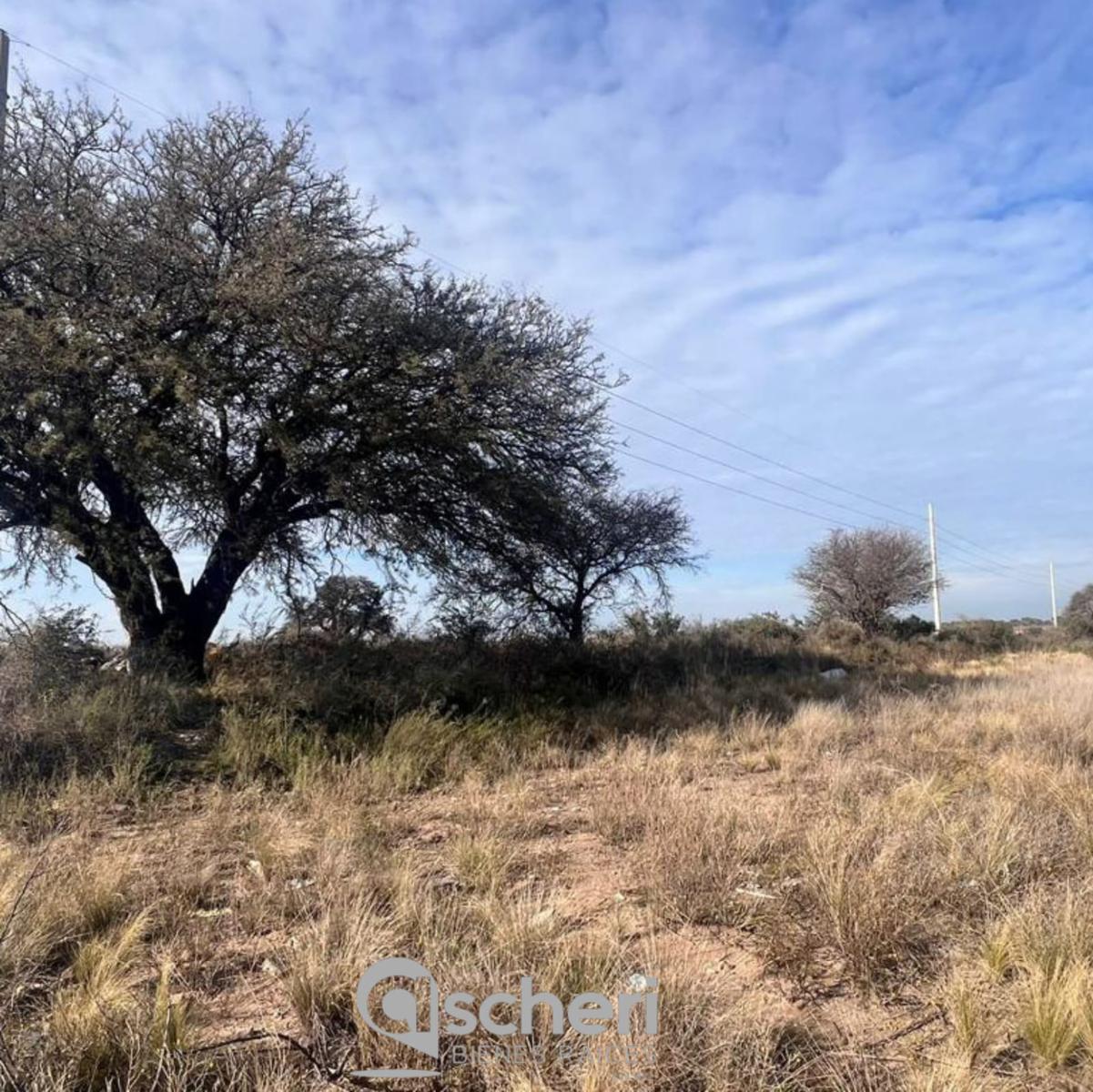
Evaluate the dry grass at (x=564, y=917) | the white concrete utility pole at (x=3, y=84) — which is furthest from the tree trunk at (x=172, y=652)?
the white concrete utility pole at (x=3, y=84)

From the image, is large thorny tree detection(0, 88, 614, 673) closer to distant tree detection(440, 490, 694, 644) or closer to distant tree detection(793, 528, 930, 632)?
distant tree detection(440, 490, 694, 644)

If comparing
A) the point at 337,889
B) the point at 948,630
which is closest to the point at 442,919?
the point at 337,889

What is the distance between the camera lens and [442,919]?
12.0ft

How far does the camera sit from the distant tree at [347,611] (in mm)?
13828

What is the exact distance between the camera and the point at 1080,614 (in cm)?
4666

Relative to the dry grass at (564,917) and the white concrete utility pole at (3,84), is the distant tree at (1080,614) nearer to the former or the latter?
the dry grass at (564,917)

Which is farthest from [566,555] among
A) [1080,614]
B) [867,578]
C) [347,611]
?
[1080,614]

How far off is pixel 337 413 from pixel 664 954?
29.1 ft

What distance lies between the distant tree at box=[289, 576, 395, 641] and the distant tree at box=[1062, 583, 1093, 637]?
38282 millimetres

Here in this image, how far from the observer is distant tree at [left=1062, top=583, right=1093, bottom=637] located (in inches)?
1588

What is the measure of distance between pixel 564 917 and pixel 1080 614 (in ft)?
174

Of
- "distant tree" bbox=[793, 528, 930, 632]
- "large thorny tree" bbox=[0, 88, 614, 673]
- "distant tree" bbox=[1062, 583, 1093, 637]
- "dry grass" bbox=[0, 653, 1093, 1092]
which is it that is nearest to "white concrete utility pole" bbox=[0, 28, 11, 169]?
"large thorny tree" bbox=[0, 88, 614, 673]

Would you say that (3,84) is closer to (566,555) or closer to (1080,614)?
(566,555)

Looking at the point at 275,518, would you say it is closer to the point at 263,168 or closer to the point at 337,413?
the point at 337,413
